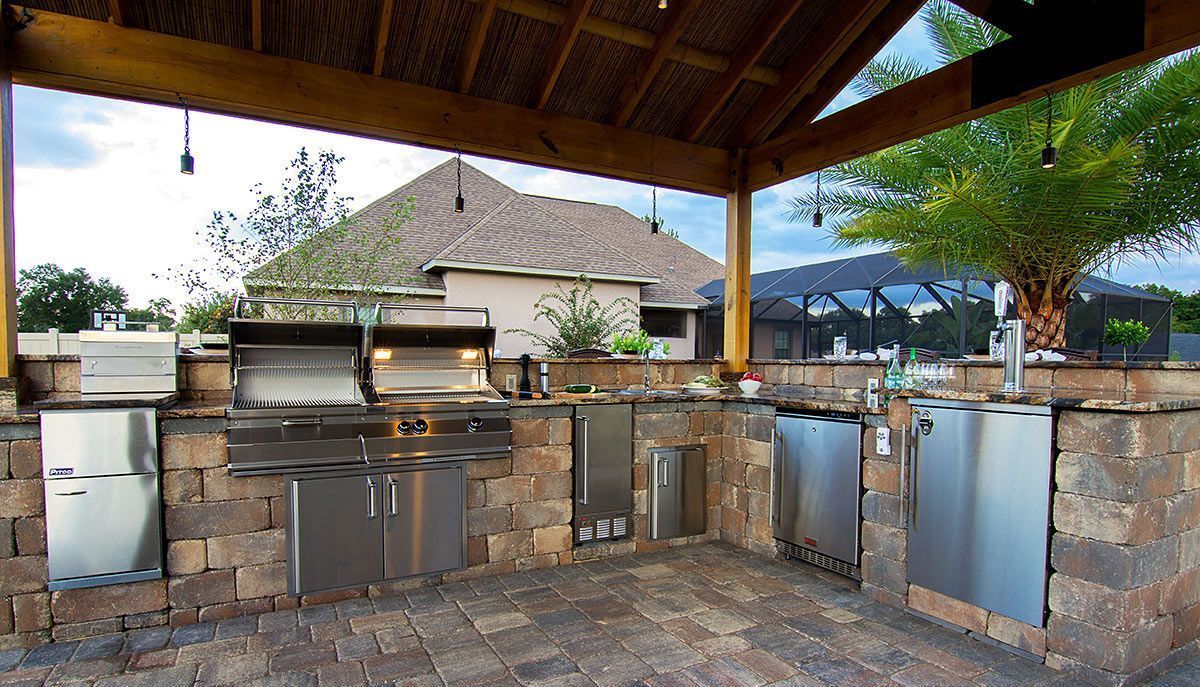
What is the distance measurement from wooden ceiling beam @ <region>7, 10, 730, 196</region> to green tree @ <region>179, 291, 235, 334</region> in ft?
10.9

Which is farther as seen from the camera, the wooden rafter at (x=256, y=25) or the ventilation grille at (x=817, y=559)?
the ventilation grille at (x=817, y=559)

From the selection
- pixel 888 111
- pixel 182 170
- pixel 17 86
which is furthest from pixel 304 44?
pixel 888 111

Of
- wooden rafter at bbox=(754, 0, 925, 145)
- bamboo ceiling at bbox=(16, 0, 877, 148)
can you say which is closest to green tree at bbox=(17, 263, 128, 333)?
bamboo ceiling at bbox=(16, 0, 877, 148)

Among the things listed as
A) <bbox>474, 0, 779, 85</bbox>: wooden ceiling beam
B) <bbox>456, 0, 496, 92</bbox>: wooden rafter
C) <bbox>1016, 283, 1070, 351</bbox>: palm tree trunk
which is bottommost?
<bbox>1016, 283, 1070, 351</bbox>: palm tree trunk

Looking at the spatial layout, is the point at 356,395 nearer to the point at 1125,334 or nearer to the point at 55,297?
the point at 55,297

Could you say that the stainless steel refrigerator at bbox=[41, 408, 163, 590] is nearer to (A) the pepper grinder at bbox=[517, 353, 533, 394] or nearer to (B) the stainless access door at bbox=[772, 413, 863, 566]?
(A) the pepper grinder at bbox=[517, 353, 533, 394]

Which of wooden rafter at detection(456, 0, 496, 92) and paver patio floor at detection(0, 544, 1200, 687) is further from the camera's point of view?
wooden rafter at detection(456, 0, 496, 92)

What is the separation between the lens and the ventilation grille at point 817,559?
3111 millimetres

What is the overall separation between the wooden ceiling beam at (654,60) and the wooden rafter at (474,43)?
1.02 meters

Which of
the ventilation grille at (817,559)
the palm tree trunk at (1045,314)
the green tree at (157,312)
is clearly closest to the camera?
the ventilation grille at (817,559)

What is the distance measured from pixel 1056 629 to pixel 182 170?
185 inches

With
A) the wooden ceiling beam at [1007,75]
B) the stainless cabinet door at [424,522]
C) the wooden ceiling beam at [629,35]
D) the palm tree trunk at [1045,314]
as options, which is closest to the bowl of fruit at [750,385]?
the wooden ceiling beam at [1007,75]

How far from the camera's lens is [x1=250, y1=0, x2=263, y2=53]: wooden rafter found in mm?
2859

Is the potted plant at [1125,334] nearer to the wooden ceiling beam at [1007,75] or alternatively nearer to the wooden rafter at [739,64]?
the wooden ceiling beam at [1007,75]
